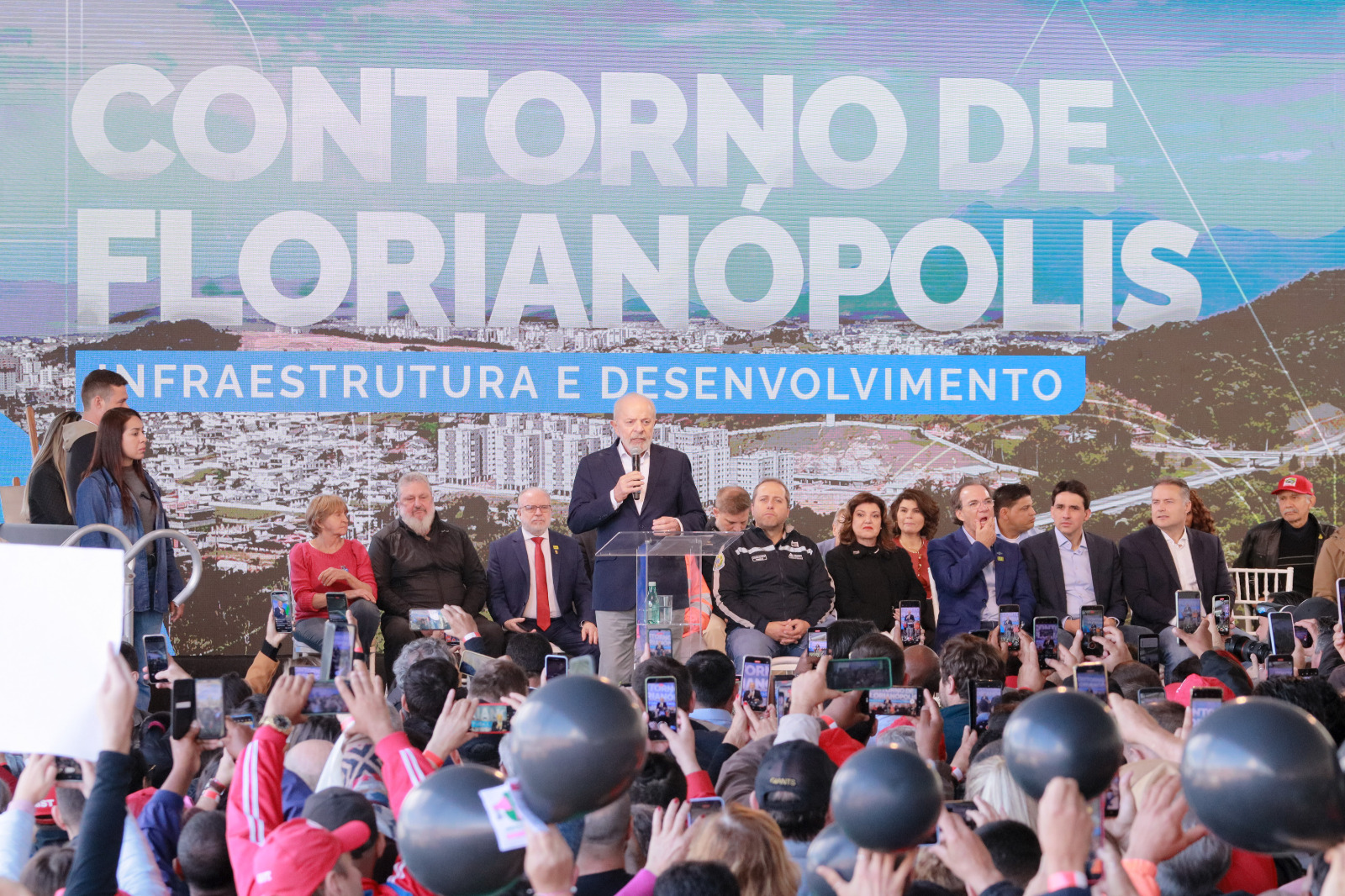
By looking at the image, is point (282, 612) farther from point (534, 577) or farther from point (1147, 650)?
point (1147, 650)

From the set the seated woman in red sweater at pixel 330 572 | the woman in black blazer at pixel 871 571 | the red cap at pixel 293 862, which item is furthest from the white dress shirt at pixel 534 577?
the red cap at pixel 293 862

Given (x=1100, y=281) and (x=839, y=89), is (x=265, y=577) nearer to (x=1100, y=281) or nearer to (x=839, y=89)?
(x=839, y=89)

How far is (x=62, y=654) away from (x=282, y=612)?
249 centimetres

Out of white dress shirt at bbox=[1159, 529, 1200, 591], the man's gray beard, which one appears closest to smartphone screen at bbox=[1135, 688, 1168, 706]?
white dress shirt at bbox=[1159, 529, 1200, 591]

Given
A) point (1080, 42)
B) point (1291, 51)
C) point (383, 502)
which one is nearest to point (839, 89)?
point (1080, 42)

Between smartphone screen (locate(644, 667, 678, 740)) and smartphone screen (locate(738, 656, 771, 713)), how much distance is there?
0.33m

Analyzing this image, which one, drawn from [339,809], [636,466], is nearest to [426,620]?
[636,466]

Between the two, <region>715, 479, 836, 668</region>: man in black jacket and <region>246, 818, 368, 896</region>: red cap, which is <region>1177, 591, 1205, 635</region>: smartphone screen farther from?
<region>246, 818, 368, 896</region>: red cap

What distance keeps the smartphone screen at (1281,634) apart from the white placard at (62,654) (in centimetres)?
344

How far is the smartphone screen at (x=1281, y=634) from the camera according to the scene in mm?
4000

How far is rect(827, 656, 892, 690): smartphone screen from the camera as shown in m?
2.92

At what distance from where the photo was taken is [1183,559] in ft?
19.8

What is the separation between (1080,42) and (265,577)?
5.38m

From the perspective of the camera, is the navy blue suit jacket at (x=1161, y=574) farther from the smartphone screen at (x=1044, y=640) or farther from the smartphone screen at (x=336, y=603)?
the smartphone screen at (x=336, y=603)
